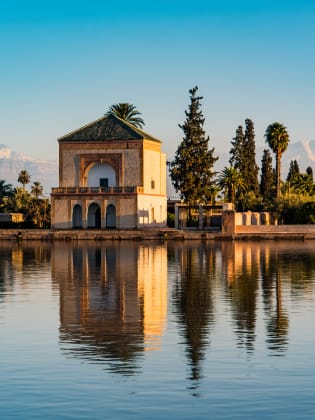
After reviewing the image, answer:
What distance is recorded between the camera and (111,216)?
8050 centimetres

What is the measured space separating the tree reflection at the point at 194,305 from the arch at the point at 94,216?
34530mm

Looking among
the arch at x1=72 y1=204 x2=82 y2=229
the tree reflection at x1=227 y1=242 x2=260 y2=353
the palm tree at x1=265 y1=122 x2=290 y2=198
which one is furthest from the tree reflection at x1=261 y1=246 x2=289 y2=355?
the palm tree at x1=265 y1=122 x2=290 y2=198

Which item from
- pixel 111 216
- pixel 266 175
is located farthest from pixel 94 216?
pixel 266 175

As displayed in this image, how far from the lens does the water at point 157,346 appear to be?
13.5 metres

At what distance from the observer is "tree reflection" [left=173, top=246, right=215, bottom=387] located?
1772 cm

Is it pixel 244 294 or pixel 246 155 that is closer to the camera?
pixel 244 294

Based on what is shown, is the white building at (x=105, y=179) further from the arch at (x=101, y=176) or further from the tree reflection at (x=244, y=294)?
the tree reflection at (x=244, y=294)

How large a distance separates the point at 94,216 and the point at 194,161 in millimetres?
10603

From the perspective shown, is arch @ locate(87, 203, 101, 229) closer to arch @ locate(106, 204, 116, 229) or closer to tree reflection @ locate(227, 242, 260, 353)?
arch @ locate(106, 204, 116, 229)

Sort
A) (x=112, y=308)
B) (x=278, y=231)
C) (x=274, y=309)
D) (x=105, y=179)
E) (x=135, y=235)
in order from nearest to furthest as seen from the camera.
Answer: (x=274, y=309), (x=112, y=308), (x=135, y=235), (x=278, y=231), (x=105, y=179)

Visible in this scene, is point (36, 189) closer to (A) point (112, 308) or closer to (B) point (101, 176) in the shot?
(B) point (101, 176)

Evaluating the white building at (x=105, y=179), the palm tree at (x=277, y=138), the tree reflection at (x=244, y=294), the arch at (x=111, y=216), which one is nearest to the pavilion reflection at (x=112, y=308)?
the tree reflection at (x=244, y=294)

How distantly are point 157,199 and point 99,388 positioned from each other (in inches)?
2743

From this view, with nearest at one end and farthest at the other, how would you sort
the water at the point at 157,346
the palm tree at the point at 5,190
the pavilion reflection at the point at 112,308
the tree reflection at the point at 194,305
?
the water at the point at 157,346
the tree reflection at the point at 194,305
the pavilion reflection at the point at 112,308
the palm tree at the point at 5,190
